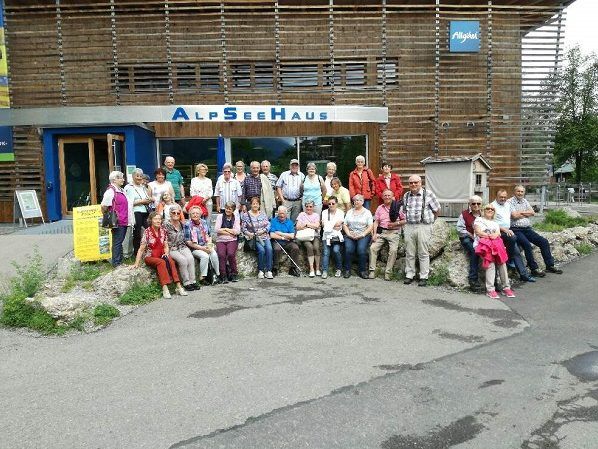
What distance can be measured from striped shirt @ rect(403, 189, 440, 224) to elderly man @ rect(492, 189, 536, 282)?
1.09m

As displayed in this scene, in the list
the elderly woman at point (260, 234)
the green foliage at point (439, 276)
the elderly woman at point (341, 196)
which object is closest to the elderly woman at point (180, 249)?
the elderly woman at point (260, 234)

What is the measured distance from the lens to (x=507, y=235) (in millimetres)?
8500

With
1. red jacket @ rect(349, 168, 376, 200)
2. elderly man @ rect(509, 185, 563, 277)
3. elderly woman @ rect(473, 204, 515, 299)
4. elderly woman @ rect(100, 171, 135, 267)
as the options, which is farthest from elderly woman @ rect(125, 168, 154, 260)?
elderly man @ rect(509, 185, 563, 277)

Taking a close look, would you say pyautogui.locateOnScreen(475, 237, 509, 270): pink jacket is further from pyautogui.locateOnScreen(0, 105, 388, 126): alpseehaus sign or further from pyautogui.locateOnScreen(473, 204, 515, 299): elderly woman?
pyautogui.locateOnScreen(0, 105, 388, 126): alpseehaus sign

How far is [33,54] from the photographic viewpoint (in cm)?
1509

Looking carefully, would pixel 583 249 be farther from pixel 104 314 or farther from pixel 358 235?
pixel 104 314

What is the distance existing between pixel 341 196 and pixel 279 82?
A: 7421mm

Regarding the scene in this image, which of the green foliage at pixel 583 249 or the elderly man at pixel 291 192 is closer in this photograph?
the elderly man at pixel 291 192

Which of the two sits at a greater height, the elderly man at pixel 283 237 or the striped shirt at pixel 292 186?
the striped shirt at pixel 292 186

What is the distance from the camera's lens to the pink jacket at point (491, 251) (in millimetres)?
7812

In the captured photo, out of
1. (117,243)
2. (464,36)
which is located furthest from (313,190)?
(464,36)

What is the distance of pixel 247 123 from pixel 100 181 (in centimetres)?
486

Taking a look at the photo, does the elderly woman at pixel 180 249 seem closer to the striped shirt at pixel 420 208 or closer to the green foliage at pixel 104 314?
the green foliage at pixel 104 314

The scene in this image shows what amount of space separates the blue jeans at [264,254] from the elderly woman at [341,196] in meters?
1.67
